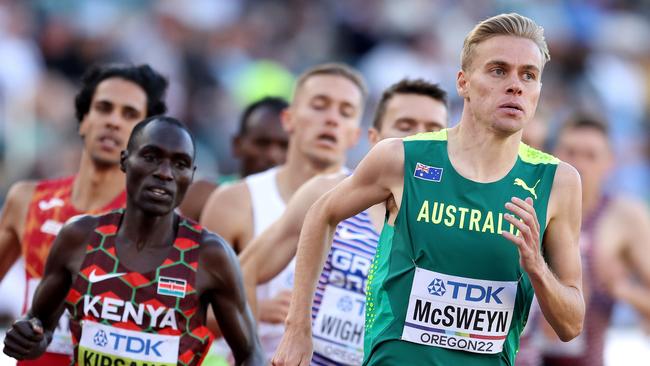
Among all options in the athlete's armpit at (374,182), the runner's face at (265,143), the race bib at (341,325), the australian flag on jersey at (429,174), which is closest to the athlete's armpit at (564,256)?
the australian flag on jersey at (429,174)

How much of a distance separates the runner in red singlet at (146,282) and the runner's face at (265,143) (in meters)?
3.62

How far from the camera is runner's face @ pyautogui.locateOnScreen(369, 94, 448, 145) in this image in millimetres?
7285

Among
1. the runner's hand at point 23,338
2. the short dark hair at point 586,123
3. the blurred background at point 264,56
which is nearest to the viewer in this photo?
the runner's hand at point 23,338

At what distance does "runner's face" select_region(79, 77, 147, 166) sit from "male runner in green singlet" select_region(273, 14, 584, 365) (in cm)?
243

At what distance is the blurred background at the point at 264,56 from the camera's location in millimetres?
13922

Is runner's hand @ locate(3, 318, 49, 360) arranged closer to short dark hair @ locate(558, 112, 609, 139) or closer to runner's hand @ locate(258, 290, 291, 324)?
runner's hand @ locate(258, 290, 291, 324)

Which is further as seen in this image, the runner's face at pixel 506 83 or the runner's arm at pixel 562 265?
the runner's face at pixel 506 83

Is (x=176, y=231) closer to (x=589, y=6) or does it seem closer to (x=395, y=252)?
Answer: (x=395, y=252)

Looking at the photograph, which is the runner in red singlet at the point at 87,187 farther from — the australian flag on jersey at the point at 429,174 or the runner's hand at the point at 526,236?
the runner's hand at the point at 526,236

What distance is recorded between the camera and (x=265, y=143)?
31.2ft

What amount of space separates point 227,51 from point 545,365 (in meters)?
8.07

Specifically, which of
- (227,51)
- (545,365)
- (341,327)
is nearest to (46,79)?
(227,51)

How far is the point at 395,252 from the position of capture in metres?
5.09

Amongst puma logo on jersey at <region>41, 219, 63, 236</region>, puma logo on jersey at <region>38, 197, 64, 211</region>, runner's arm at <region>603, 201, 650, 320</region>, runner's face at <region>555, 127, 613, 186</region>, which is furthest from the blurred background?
puma logo on jersey at <region>41, 219, 63, 236</region>
